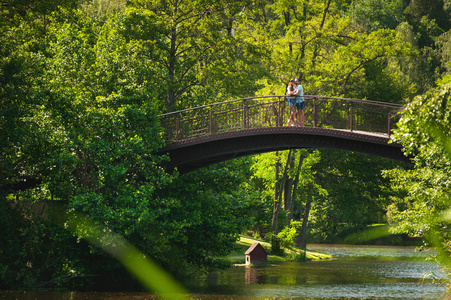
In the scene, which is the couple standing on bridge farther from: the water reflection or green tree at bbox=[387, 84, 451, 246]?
the water reflection

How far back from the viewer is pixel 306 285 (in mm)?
25172

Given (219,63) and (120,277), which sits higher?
(219,63)

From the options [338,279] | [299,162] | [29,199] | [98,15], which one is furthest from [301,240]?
[29,199]

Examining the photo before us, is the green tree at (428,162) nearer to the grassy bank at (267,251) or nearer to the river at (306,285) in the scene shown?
the river at (306,285)

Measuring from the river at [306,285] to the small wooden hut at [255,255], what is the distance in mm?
1020

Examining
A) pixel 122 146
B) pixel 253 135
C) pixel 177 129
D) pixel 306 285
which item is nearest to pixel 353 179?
pixel 306 285

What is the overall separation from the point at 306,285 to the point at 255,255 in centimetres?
1064

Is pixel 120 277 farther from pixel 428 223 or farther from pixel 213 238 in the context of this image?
pixel 428 223

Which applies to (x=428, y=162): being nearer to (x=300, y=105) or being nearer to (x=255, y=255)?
(x=300, y=105)

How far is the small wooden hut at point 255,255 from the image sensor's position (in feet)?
116

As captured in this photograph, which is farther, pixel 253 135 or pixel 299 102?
pixel 299 102

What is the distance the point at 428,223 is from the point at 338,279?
1067cm

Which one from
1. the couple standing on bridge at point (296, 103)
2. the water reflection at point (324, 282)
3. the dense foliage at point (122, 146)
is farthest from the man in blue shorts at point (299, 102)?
the water reflection at point (324, 282)

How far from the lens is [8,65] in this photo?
2056 cm
